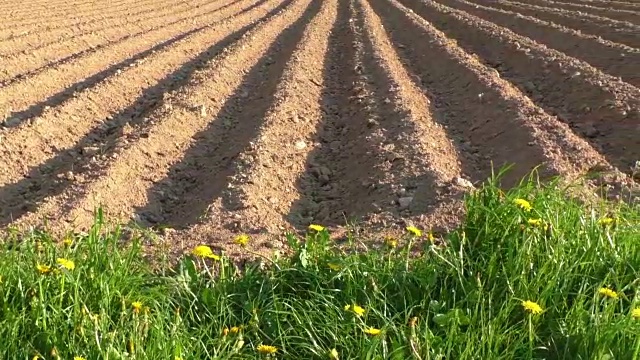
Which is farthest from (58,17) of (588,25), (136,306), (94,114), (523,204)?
(523,204)

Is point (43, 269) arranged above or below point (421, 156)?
above

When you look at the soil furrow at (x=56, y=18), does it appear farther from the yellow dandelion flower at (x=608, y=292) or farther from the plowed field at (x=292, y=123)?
the yellow dandelion flower at (x=608, y=292)

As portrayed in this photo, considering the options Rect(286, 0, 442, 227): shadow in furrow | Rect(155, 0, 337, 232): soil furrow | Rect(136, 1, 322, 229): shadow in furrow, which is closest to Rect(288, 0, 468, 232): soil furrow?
Rect(286, 0, 442, 227): shadow in furrow

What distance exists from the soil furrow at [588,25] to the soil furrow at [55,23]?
25.5 ft

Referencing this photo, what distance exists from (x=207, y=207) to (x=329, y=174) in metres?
1.20

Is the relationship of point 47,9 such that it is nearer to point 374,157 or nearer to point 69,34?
point 69,34

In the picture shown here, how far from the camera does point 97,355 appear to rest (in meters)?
2.42

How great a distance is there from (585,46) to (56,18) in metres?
8.41

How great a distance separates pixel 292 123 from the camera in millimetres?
6336

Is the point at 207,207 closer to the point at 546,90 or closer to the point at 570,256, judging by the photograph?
the point at 570,256

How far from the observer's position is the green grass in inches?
99.8

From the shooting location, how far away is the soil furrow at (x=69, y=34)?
29.7 ft

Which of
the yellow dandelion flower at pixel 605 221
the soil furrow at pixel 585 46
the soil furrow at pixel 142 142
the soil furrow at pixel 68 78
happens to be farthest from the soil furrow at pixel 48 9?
the yellow dandelion flower at pixel 605 221

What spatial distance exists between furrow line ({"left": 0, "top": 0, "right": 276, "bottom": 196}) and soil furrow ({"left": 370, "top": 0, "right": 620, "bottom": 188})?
110 inches
